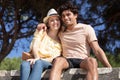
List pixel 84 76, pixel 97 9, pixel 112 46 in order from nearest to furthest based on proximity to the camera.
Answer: pixel 84 76
pixel 97 9
pixel 112 46

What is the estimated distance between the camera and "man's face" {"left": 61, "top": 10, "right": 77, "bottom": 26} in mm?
2812

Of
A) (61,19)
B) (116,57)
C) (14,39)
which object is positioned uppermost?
(61,19)

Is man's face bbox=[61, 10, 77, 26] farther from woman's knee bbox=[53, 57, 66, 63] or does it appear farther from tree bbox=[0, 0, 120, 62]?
tree bbox=[0, 0, 120, 62]

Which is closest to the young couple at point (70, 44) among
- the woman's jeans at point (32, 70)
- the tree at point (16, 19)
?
the woman's jeans at point (32, 70)

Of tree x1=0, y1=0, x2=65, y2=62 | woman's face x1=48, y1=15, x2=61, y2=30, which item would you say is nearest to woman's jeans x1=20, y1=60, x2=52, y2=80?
woman's face x1=48, y1=15, x2=61, y2=30

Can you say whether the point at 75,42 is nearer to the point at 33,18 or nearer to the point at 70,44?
the point at 70,44

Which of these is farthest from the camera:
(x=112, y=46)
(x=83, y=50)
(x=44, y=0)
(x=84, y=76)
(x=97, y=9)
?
(x=112, y=46)

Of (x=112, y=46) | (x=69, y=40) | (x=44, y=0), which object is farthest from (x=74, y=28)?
(x=112, y=46)

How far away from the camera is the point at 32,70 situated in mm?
2512

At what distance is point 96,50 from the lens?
2.75 meters

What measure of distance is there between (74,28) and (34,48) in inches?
12.9

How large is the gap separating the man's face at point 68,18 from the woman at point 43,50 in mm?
83

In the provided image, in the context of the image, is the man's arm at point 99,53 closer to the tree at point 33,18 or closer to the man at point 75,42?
the man at point 75,42

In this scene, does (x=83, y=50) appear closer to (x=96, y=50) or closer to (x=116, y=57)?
(x=96, y=50)
